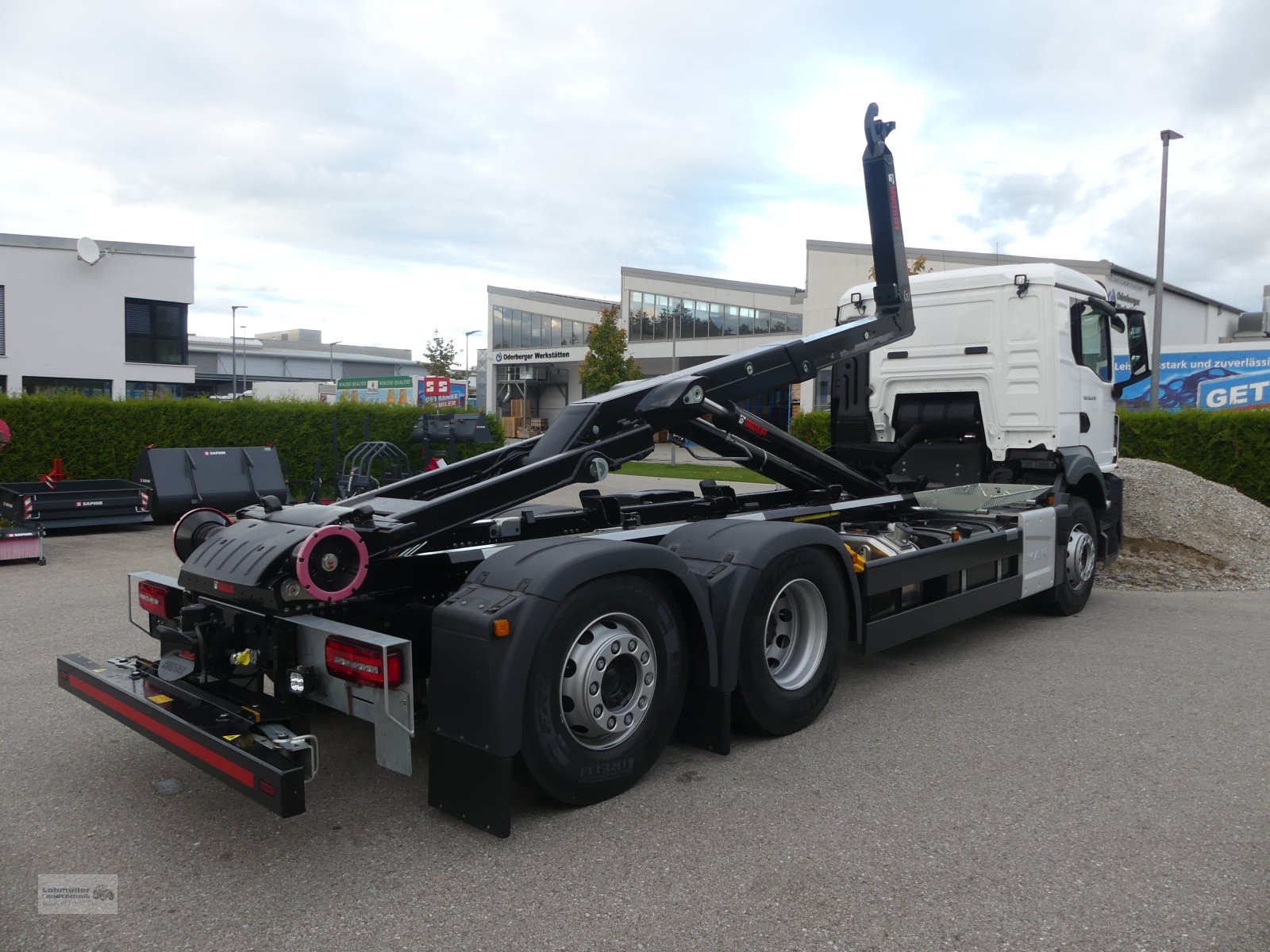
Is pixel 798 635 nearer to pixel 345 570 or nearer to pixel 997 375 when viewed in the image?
pixel 345 570

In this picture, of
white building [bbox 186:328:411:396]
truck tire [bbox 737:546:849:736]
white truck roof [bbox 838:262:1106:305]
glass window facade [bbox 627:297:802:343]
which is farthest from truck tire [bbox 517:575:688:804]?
white building [bbox 186:328:411:396]

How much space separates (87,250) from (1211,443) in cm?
2897

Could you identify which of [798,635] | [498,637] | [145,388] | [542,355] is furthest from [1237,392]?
[542,355]

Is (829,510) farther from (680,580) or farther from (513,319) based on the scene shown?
(513,319)

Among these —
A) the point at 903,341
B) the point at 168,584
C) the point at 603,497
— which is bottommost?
the point at 168,584

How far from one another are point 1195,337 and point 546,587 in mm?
47985

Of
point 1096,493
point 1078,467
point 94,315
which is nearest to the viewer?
point 1078,467

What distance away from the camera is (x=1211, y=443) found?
14.7 meters

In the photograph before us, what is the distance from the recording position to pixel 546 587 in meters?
3.46

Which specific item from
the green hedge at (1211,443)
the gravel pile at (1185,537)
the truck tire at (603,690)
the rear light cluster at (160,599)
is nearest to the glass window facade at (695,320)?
the green hedge at (1211,443)

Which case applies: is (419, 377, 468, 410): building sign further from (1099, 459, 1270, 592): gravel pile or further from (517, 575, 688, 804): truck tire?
(517, 575, 688, 804): truck tire

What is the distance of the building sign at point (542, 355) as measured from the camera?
59.6 metres

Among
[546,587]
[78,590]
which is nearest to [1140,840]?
[546,587]

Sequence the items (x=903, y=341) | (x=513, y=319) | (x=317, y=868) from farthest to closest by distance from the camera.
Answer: (x=513, y=319) → (x=903, y=341) → (x=317, y=868)
